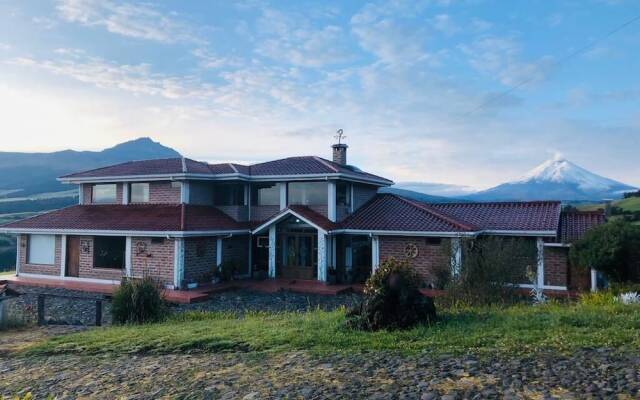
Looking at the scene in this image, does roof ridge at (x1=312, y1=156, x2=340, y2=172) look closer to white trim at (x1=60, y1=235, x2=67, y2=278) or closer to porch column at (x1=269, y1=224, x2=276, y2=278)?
porch column at (x1=269, y1=224, x2=276, y2=278)

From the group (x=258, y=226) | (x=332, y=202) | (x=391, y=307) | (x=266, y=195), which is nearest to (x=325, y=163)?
(x=332, y=202)

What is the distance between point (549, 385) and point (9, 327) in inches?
491

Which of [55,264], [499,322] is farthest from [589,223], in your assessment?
[55,264]

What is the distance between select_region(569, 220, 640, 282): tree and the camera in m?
15.5

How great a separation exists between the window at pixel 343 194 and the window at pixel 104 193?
1121 cm

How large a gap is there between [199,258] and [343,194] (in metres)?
7.20

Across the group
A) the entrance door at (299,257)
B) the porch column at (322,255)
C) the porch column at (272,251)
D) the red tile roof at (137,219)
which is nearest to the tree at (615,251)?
the porch column at (322,255)

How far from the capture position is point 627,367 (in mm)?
5539

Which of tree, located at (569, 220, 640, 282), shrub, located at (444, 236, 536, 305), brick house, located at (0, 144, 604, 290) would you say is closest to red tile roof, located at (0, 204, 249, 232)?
brick house, located at (0, 144, 604, 290)

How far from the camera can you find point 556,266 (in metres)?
18.9

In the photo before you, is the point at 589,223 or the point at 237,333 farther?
the point at 589,223

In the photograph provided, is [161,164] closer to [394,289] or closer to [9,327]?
[9,327]

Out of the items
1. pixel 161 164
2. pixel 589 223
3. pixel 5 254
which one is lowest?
pixel 5 254

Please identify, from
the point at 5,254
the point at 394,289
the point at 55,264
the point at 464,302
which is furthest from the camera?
the point at 5,254
